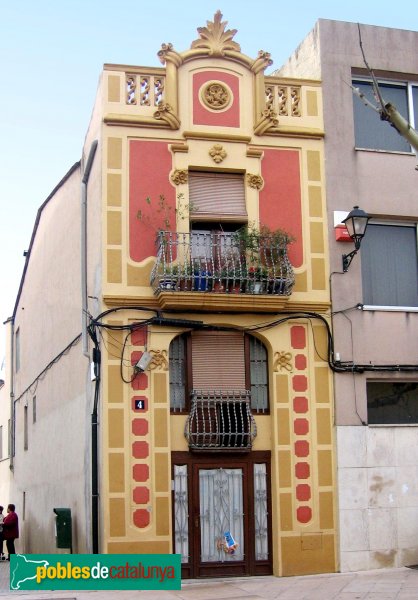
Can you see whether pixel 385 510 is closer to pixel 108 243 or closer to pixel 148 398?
pixel 148 398

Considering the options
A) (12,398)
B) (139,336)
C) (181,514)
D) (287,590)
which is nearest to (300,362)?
(139,336)

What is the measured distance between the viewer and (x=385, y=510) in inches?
659

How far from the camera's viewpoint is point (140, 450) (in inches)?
626

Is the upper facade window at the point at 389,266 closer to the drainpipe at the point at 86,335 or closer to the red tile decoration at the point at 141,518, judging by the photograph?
the drainpipe at the point at 86,335

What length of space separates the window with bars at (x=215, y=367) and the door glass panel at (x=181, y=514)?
1094mm

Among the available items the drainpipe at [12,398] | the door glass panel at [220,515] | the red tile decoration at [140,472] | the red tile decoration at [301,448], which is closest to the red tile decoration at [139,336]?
the red tile decoration at [140,472]

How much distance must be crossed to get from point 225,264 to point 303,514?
4.56 metres

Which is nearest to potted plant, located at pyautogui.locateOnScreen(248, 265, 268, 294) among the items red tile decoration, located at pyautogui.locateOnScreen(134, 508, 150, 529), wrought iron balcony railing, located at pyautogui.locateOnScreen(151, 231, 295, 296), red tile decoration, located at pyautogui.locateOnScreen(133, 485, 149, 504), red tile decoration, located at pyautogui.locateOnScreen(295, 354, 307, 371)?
wrought iron balcony railing, located at pyautogui.locateOnScreen(151, 231, 295, 296)

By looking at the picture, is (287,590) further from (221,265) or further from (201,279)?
(221,265)

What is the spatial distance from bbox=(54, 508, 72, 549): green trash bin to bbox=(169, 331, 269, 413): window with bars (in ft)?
11.8

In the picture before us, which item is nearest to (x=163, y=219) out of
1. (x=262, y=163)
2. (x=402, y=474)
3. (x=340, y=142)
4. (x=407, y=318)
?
(x=262, y=163)

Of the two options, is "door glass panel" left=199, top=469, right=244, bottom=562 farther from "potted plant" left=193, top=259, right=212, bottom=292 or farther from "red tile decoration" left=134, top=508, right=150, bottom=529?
"potted plant" left=193, top=259, right=212, bottom=292

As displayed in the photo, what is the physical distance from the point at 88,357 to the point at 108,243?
2241 millimetres

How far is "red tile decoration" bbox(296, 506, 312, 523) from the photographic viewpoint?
16.4m
